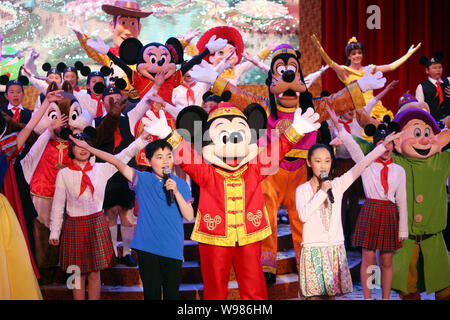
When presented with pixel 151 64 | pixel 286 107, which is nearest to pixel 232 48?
pixel 151 64

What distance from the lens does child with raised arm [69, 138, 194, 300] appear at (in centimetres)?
336

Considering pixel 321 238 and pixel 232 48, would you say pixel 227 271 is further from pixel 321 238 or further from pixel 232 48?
pixel 232 48

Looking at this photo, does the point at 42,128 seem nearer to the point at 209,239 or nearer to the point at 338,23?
the point at 209,239

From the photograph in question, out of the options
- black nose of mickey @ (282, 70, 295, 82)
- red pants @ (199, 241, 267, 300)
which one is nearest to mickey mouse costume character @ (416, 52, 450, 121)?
black nose of mickey @ (282, 70, 295, 82)

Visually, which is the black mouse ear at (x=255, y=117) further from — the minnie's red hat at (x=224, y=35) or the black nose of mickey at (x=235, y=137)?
the minnie's red hat at (x=224, y=35)

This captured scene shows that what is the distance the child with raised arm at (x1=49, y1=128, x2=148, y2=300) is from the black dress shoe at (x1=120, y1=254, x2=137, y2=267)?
0.39 meters

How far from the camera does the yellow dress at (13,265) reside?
10.4 ft

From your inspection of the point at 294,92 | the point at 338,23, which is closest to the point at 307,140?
the point at 294,92

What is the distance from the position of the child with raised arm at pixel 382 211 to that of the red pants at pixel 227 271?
3.00 ft

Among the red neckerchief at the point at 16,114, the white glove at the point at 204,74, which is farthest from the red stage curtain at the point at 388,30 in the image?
the red neckerchief at the point at 16,114

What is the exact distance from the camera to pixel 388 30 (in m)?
7.30

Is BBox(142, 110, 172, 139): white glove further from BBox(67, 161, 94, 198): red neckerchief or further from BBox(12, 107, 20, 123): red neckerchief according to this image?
BBox(12, 107, 20, 123): red neckerchief

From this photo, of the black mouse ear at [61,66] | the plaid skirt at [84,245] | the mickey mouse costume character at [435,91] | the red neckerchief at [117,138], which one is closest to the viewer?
the plaid skirt at [84,245]

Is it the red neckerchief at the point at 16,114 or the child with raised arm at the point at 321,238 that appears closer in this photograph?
the child with raised arm at the point at 321,238
